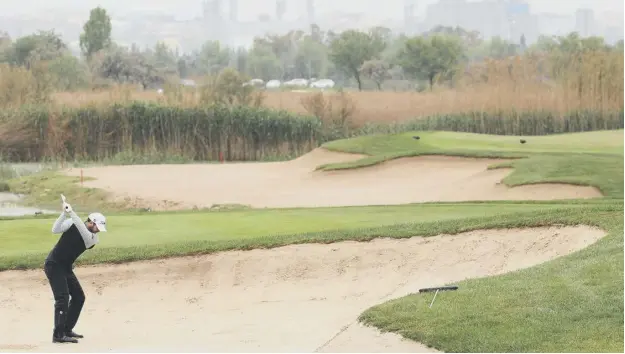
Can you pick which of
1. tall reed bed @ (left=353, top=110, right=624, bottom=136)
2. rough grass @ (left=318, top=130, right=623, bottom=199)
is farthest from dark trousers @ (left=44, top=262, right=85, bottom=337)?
tall reed bed @ (left=353, top=110, right=624, bottom=136)

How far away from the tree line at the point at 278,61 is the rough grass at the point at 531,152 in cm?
1502

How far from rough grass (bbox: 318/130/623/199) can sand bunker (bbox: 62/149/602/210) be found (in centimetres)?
27

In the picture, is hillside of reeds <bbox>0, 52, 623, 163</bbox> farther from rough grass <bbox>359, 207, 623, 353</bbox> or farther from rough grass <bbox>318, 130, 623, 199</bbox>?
rough grass <bbox>359, 207, 623, 353</bbox>

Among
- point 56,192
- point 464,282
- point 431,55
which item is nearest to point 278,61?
point 431,55

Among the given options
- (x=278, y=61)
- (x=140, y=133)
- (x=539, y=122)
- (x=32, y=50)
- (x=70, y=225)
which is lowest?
(x=539, y=122)

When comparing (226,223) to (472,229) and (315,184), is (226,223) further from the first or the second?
(315,184)

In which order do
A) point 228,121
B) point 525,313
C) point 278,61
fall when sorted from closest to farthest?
1. point 525,313
2. point 228,121
3. point 278,61

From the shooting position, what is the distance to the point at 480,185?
24.4 metres

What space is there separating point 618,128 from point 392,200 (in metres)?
16.2

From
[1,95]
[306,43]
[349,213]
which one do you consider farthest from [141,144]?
[306,43]

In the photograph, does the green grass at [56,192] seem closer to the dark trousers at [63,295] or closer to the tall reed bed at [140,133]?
the tall reed bed at [140,133]

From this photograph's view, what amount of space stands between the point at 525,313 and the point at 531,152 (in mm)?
18414

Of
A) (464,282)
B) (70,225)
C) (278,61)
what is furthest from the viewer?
(278,61)

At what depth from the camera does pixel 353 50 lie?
10106cm
